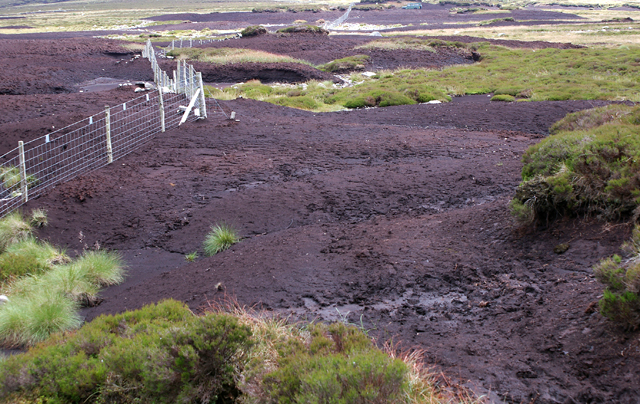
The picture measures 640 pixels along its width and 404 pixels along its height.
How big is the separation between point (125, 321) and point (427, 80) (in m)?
22.5

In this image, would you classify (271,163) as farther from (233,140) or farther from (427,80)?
(427,80)

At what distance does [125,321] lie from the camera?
434 cm

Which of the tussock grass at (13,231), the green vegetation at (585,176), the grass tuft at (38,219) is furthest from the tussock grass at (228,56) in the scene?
the green vegetation at (585,176)

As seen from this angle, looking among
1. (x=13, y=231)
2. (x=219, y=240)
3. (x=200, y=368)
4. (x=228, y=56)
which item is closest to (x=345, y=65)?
(x=228, y=56)

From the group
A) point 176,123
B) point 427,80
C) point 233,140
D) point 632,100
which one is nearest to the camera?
point 233,140

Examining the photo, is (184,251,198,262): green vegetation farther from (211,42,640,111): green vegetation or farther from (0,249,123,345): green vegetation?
(211,42,640,111): green vegetation

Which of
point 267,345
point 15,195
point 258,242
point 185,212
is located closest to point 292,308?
point 267,345

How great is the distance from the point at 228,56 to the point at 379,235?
90.2ft

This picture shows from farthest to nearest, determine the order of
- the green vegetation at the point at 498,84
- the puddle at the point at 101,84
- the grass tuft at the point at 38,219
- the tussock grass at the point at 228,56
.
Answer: the tussock grass at the point at 228,56
the puddle at the point at 101,84
the green vegetation at the point at 498,84
the grass tuft at the point at 38,219

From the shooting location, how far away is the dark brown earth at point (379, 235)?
407cm

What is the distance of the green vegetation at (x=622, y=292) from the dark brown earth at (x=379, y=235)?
5.5 inches

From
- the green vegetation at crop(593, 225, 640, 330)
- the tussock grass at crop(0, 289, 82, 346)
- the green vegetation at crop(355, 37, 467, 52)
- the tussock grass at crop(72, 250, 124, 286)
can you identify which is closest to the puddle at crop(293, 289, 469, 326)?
the green vegetation at crop(593, 225, 640, 330)

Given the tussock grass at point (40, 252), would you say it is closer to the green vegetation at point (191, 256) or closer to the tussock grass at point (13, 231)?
the tussock grass at point (13, 231)

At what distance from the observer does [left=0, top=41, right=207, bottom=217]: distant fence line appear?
384 inches
